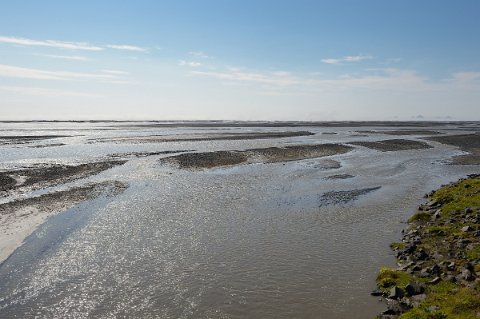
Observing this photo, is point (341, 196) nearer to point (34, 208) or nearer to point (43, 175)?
point (34, 208)

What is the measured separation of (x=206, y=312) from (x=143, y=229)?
972cm

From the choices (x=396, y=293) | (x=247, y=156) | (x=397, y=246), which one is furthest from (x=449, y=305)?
(x=247, y=156)

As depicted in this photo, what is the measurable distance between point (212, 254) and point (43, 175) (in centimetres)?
2492

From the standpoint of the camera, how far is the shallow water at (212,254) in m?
13.6

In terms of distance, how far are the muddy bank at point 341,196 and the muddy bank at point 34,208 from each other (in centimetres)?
1557

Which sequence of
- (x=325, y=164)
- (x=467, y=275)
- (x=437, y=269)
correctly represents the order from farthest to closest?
1. (x=325, y=164)
2. (x=437, y=269)
3. (x=467, y=275)

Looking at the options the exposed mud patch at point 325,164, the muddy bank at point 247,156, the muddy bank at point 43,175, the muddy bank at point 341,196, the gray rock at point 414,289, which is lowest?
the gray rock at point 414,289

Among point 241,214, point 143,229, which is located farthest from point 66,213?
point 241,214

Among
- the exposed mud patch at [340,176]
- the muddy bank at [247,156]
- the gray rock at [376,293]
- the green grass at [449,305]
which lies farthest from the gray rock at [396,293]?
the muddy bank at [247,156]

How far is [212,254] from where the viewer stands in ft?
59.7

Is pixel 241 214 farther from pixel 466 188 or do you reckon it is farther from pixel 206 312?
pixel 466 188

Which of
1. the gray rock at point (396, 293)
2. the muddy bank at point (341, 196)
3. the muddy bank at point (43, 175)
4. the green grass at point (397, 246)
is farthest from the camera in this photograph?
the muddy bank at point (43, 175)

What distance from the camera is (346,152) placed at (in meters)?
61.4

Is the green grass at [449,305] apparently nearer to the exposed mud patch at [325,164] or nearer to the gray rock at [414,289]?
the gray rock at [414,289]
